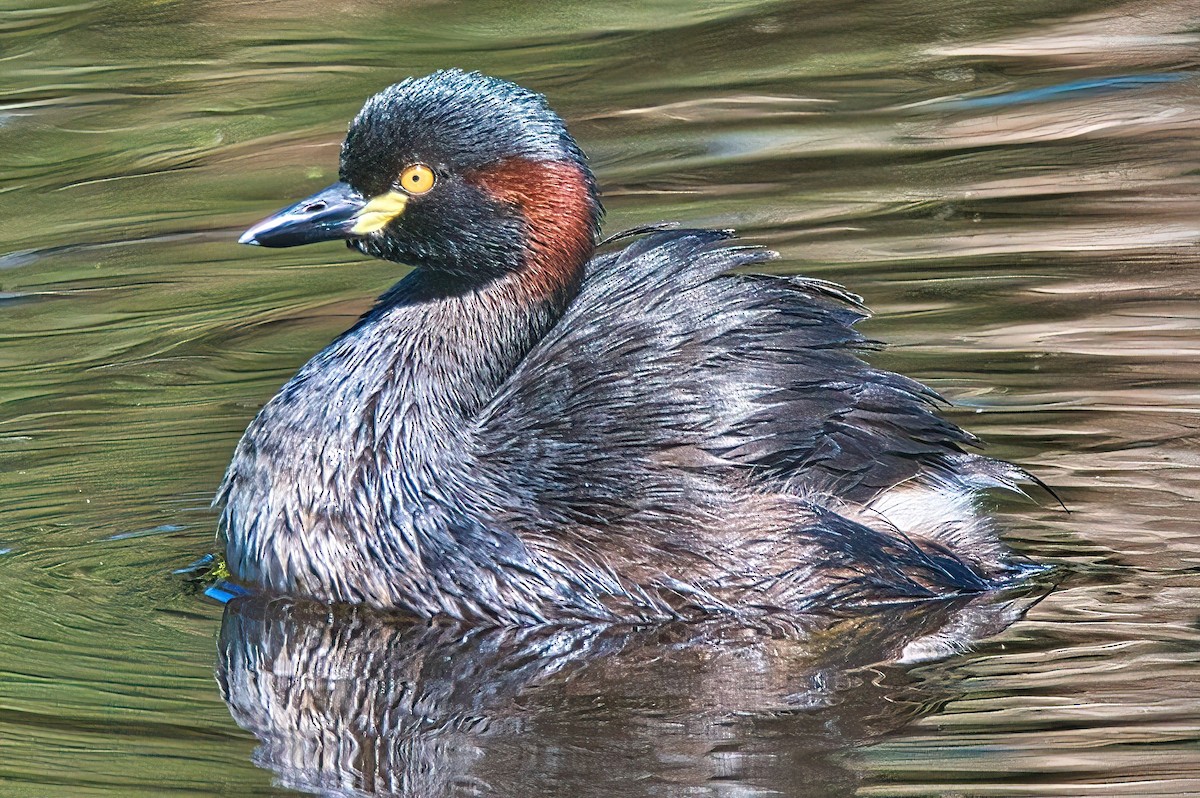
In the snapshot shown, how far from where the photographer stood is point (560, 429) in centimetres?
583

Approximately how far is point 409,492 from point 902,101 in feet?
17.1

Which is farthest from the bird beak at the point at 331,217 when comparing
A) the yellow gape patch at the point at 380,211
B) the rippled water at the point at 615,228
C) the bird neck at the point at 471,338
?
the rippled water at the point at 615,228

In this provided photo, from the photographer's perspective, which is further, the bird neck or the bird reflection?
the bird neck

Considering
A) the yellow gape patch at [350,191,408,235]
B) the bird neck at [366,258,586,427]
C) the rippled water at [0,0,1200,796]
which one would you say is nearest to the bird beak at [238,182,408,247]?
the yellow gape patch at [350,191,408,235]

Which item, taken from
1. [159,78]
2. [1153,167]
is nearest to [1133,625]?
[1153,167]

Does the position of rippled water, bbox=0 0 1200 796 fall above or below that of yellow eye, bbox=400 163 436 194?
below

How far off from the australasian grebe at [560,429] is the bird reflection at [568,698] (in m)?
0.14

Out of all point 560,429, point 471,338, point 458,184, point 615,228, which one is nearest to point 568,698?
point 560,429

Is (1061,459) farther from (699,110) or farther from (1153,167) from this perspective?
(699,110)

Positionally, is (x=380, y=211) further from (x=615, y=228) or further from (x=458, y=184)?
(x=615, y=228)

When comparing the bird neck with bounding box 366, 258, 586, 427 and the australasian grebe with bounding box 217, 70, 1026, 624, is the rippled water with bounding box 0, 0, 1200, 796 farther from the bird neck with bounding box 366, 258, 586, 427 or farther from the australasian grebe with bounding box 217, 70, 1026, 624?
the bird neck with bounding box 366, 258, 586, 427

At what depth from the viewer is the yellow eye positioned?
600 centimetres

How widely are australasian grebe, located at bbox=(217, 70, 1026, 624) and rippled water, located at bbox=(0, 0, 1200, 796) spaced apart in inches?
7.5

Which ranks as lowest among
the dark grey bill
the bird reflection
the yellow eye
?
the bird reflection
